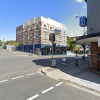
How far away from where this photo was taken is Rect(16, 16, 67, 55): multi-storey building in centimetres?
3727

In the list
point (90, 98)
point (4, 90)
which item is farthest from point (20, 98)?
point (90, 98)

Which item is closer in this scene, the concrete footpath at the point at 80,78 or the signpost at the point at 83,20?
the concrete footpath at the point at 80,78

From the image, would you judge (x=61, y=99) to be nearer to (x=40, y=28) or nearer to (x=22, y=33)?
(x=40, y=28)

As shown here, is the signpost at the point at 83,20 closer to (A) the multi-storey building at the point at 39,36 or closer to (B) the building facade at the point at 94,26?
(B) the building facade at the point at 94,26

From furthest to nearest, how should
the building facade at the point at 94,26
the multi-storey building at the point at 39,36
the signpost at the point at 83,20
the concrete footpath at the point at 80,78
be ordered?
1. the multi-storey building at the point at 39,36
2. the signpost at the point at 83,20
3. the building facade at the point at 94,26
4. the concrete footpath at the point at 80,78

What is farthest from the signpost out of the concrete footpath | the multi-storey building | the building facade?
the multi-storey building

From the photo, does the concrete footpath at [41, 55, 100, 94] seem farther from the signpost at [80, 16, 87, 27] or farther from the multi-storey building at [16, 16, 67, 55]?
the multi-storey building at [16, 16, 67, 55]

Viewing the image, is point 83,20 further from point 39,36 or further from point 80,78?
point 39,36

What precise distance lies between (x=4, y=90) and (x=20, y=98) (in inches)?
53.9

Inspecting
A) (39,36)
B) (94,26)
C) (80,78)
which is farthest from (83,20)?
(39,36)

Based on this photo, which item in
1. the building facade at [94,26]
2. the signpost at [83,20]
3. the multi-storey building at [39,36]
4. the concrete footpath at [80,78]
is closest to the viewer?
the concrete footpath at [80,78]

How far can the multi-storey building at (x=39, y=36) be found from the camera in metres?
37.3

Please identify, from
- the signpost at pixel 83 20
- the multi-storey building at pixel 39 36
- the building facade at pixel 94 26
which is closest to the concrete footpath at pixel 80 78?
the building facade at pixel 94 26

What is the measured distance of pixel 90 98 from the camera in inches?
177
